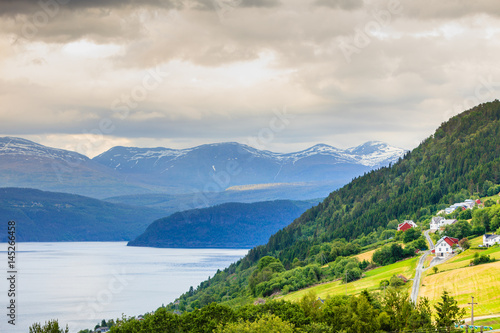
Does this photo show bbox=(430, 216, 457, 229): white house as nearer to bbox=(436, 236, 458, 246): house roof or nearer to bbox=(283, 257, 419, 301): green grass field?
bbox=(436, 236, 458, 246): house roof

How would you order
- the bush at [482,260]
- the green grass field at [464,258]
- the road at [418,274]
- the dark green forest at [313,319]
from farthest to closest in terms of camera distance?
the green grass field at [464,258], the bush at [482,260], the road at [418,274], the dark green forest at [313,319]

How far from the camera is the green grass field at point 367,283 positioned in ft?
313

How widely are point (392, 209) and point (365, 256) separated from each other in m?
52.3

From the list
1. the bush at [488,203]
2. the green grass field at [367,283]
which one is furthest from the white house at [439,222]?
the green grass field at [367,283]

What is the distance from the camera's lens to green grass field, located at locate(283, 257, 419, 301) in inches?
3760

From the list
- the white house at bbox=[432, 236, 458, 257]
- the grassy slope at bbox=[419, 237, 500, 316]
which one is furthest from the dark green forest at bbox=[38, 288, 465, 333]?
the white house at bbox=[432, 236, 458, 257]

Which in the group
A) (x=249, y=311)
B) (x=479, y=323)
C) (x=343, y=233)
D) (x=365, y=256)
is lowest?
(x=479, y=323)

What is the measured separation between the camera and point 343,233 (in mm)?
172625

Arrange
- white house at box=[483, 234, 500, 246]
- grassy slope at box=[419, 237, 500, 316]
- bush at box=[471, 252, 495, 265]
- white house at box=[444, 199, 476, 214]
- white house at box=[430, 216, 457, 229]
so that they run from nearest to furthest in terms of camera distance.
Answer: grassy slope at box=[419, 237, 500, 316] → bush at box=[471, 252, 495, 265] → white house at box=[483, 234, 500, 246] → white house at box=[430, 216, 457, 229] → white house at box=[444, 199, 476, 214]

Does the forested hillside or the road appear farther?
the forested hillside

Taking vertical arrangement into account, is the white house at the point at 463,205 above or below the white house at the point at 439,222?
above

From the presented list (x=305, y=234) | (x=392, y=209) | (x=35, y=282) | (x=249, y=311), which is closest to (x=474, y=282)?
(x=249, y=311)

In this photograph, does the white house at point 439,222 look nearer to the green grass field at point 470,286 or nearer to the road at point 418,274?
the road at point 418,274

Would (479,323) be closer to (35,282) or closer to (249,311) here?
(249,311)
